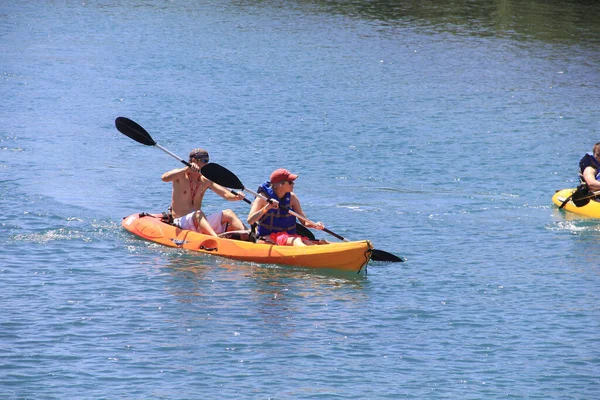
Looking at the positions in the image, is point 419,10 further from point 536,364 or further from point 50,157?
point 536,364

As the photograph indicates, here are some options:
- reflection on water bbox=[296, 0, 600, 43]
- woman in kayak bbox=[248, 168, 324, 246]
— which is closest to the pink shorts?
woman in kayak bbox=[248, 168, 324, 246]

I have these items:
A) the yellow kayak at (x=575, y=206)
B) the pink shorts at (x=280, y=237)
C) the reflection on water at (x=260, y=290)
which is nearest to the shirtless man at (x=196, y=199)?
the reflection on water at (x=260, y=290)

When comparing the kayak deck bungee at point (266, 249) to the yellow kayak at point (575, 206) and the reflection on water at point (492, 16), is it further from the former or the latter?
the reflection on water at point (492, 16)

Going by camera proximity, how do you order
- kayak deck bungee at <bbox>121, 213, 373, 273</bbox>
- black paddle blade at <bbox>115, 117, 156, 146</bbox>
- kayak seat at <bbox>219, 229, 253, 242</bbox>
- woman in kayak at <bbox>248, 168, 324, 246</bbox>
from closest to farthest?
kayak deck bungee at <bbox>121, 213, 373, 273</bbox> → woman in kayak at <bbox>248, 168, 324, 246</bbox> → kayak seat at <bbox>219, 229, 253, 242</bbox> → black paddle blade at <bbox>115, 117, 156, 146</bbox>

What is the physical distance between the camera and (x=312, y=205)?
16.7 meters

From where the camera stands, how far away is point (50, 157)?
1972cm

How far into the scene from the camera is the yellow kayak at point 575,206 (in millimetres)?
16062

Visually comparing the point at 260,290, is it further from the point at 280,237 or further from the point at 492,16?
the point at 492,16

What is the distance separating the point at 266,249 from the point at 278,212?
0.48 m

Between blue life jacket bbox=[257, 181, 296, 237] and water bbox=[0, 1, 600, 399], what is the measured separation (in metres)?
0.52

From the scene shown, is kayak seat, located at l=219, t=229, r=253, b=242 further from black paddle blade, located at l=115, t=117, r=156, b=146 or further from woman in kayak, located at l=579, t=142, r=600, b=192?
woman in kayak, located at l=579, t=142, r=600, b=192

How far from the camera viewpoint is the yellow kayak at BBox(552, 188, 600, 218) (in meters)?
16.1

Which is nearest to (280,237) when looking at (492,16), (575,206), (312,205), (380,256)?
(380,256)

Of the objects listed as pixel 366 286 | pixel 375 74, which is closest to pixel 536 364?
pixel 366 286
